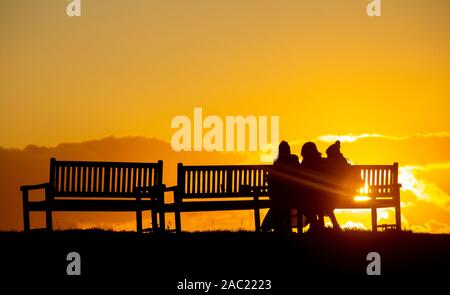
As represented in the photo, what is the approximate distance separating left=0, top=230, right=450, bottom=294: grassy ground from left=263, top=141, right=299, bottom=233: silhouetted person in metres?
0.38

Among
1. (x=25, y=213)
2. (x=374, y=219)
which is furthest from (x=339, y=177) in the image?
(x=25, y=213)

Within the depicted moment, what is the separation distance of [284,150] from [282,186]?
2.36ft

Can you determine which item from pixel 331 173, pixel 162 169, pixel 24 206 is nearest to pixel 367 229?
pixel 331 173

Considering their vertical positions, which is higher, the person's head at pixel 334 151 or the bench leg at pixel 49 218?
the person's head at pixel 334 151

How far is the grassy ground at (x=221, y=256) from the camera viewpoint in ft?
31.1

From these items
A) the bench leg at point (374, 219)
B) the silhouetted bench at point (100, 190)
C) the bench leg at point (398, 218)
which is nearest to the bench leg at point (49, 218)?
the silhouetted bench at point (100, 190)

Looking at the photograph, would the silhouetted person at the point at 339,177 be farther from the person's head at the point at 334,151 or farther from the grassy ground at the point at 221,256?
the grassy ground at the point at 221,256

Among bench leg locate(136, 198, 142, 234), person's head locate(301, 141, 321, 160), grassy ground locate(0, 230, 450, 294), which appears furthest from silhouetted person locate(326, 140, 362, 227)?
bench leg locate(136, 198, 142, 234)

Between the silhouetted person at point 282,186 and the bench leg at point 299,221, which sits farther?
the bench leg at point 299,221

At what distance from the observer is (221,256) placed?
10.6 meters

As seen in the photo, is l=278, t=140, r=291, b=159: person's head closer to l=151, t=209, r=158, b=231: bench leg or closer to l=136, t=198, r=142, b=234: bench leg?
l=151, t=209, r=158, b=231: bench leg

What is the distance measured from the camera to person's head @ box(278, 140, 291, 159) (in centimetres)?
1337

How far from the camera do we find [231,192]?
14.2 metres
